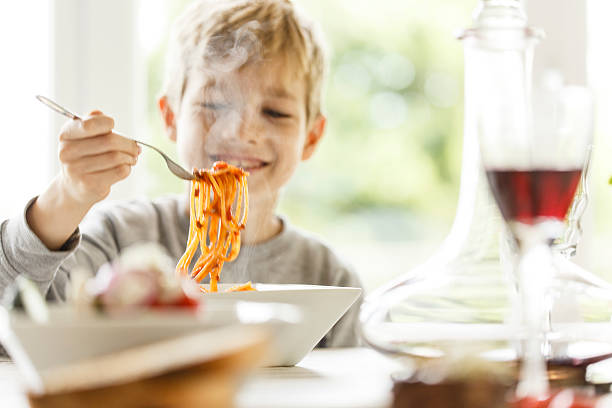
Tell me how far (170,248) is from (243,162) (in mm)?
310

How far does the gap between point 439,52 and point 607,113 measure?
12.6 feet

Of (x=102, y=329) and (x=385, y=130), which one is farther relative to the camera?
(x=385, y=130)

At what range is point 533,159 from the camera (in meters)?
0.58

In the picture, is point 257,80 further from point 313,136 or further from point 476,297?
point 476,297

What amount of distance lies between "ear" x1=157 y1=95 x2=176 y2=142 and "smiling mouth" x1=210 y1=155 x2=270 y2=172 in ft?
0.66

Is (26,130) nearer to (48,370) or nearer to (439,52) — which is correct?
(48,370)

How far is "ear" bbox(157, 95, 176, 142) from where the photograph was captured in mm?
1456

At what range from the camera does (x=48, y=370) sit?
1.66 ft

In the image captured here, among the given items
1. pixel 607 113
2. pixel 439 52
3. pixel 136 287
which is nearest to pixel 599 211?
pixel 439 52

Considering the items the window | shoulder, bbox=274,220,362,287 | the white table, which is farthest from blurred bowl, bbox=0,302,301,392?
the window

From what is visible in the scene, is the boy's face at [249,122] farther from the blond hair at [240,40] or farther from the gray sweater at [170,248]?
the gray sweater at [170,248]

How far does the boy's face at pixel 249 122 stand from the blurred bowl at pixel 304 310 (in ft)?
1.34

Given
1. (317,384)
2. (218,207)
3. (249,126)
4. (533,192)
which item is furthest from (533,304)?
(249,126)

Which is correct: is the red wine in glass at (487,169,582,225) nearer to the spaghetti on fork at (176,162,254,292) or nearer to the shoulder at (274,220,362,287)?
the spaghetti on fork at (176,162,254,292)
